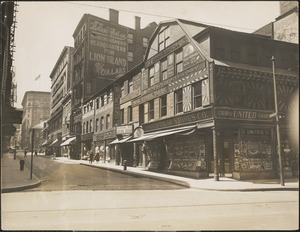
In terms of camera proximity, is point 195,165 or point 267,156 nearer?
point 267,156

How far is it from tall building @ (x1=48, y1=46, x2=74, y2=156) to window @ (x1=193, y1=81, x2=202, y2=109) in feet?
119

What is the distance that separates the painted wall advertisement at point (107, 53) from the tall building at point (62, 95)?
9950 millimetres

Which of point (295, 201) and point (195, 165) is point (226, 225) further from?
point (195, 165)

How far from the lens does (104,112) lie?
115 ft

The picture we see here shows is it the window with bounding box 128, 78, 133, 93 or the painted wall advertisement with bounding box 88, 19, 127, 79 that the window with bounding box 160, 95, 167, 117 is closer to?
the window with bounding box 128, 78, 133, 93

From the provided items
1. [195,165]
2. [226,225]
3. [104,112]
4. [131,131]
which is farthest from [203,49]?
[104,112]

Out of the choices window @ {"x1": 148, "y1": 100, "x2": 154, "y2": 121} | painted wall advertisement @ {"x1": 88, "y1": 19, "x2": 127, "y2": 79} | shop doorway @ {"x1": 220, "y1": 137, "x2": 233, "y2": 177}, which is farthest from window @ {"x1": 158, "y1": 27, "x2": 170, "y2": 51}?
painted wall advertisement @ {"x1": 88, "y1": 19, "x2": 127, "y2": 79}

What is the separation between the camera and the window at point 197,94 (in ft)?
57.6

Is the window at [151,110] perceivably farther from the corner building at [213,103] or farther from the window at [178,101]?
the window at [178,101]

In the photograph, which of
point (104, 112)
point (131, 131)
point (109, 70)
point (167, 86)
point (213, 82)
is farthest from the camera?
point (109, 70)

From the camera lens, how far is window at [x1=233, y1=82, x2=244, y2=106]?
1576 centimetres

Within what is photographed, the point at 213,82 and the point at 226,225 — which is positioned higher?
the point at 213,82

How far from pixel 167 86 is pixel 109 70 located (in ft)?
74.8

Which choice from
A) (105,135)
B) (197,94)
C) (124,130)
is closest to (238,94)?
(197,94)
